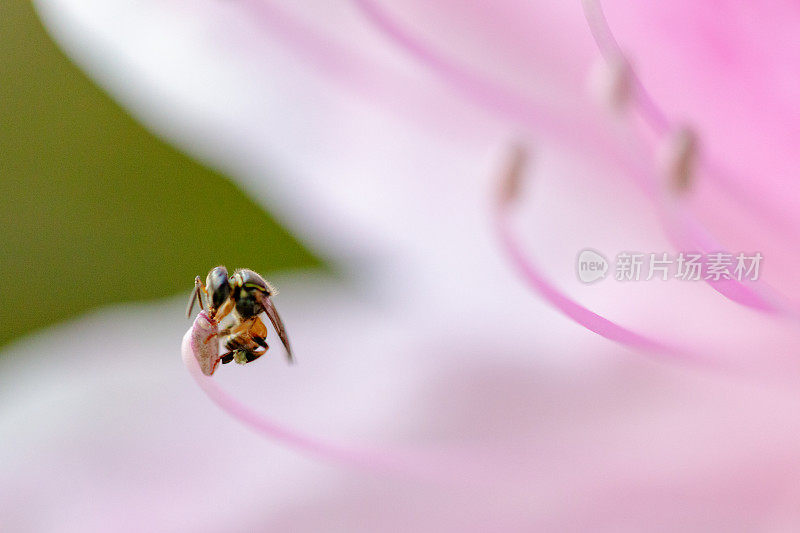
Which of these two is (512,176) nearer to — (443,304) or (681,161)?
(681,161)

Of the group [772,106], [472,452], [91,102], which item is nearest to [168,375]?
[472,452]

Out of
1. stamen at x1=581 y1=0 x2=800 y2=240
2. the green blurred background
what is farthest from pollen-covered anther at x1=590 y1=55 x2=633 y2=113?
the green blurred background

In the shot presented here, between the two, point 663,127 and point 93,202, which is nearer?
point 663,127

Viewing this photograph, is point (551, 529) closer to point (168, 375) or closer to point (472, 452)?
point (472, 452)

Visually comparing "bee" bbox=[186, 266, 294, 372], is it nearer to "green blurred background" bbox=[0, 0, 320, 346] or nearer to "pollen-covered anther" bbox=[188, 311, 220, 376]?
"pollen-covered anther" bbox=[188, 311, 220, 376]

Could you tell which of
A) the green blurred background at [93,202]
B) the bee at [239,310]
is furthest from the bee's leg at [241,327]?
the green blurred background at [93,202]

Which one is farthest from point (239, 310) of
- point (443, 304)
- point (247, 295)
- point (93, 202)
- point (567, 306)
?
point (93, 202)
